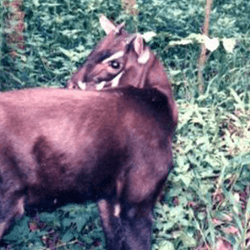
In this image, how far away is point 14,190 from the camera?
3564 mm

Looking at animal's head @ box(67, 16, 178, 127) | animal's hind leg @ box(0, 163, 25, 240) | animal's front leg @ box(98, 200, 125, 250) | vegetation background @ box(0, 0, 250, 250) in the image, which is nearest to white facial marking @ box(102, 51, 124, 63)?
animal's head @ box(67, 16, 178, 127)

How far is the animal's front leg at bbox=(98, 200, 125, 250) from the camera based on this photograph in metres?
4.19

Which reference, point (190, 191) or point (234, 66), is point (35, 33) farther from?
point (190, 191)

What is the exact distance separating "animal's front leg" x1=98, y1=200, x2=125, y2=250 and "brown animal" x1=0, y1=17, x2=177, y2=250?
0.01 metres

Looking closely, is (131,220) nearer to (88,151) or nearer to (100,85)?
(88,151)

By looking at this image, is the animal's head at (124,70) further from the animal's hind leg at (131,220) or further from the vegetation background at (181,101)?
the animal's hind leg at (131,220)

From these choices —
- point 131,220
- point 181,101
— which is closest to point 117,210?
point 131,220

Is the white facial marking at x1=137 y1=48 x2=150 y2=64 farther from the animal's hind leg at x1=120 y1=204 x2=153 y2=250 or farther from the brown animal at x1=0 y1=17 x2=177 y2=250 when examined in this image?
the animal's hind leg at x1=120 y1=204 x2=153 y2=250

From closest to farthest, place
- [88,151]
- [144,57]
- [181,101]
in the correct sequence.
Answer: [88,151] → [144,57] → [181,101]

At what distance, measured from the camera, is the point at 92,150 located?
369cm

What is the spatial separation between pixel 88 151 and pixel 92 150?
0.03 meters

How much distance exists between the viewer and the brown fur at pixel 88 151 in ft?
11.6

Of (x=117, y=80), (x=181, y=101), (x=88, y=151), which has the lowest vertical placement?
(x=181, y=101)

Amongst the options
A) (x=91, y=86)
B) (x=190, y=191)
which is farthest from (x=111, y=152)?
(x=190, y=191)
